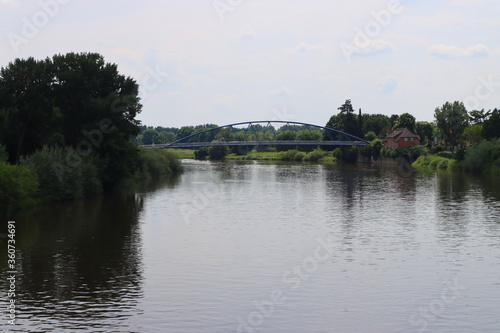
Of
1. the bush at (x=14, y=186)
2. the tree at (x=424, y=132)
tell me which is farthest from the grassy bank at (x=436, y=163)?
the bush at (x=14, y=186)

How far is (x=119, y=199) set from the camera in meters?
51.2

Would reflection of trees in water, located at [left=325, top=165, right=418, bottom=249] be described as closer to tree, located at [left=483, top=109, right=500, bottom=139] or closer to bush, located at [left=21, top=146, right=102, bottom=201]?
bush, located at [left=21, top=146, right=102, bottom=201]

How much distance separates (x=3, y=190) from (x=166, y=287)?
729 inches

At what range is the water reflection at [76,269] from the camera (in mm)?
18797

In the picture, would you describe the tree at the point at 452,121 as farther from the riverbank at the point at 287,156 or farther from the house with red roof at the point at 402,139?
the riverbank at the point at 287,156

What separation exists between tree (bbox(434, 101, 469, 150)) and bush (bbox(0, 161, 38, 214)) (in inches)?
3848

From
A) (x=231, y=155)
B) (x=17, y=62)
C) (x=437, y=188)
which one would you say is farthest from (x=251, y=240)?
→ (x=231, y=155)

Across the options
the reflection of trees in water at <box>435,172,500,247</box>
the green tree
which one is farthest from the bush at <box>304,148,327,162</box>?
the green tree

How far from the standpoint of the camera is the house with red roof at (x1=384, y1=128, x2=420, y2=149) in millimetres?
131875

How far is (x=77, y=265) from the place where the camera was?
25.5 metres

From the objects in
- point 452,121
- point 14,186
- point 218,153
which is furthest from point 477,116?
point 14,186

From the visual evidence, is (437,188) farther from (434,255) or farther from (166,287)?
(166,287)

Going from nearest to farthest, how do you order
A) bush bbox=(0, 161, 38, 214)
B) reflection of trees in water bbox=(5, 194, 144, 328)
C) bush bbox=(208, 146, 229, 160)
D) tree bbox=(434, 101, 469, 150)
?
reflection of trees in water bbox=(5, 194, 144, 328) → bush bbox=(0, 161, 38, 214) → tree bbox=(434, 101, 469, 150) → bush bbox=(208, 146, 229, 160)

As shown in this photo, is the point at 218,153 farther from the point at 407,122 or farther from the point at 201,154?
the point at 407,122
